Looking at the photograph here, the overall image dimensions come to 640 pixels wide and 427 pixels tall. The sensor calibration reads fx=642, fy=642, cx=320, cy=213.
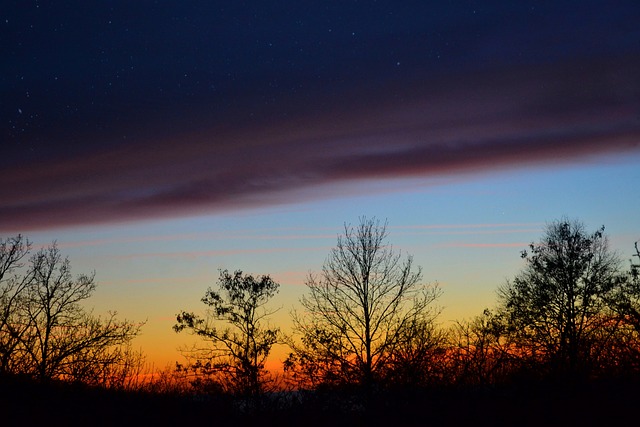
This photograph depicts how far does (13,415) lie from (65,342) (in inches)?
1072

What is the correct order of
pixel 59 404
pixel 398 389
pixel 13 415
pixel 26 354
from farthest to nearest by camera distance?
pixel 26 354
pixel 398 389
pixel 59 404
pixel 13 415

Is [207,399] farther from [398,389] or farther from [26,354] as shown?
[26,354]

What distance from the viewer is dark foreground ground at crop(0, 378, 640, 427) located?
16797 mm

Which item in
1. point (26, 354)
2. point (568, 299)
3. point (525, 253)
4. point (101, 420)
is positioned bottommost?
point (101, 420)

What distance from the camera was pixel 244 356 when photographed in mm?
47062

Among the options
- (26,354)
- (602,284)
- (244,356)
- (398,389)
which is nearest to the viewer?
(398,389)

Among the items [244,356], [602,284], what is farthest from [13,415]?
→ [602,284]

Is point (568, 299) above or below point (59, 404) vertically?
above

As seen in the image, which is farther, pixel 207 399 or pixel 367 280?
pixel 367 280

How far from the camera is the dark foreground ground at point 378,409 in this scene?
16797mm

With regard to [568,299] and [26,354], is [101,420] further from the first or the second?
[568,299]

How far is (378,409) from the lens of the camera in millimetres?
18688

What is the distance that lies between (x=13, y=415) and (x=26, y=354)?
67.5ft

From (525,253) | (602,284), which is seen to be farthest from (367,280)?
(602,284)
